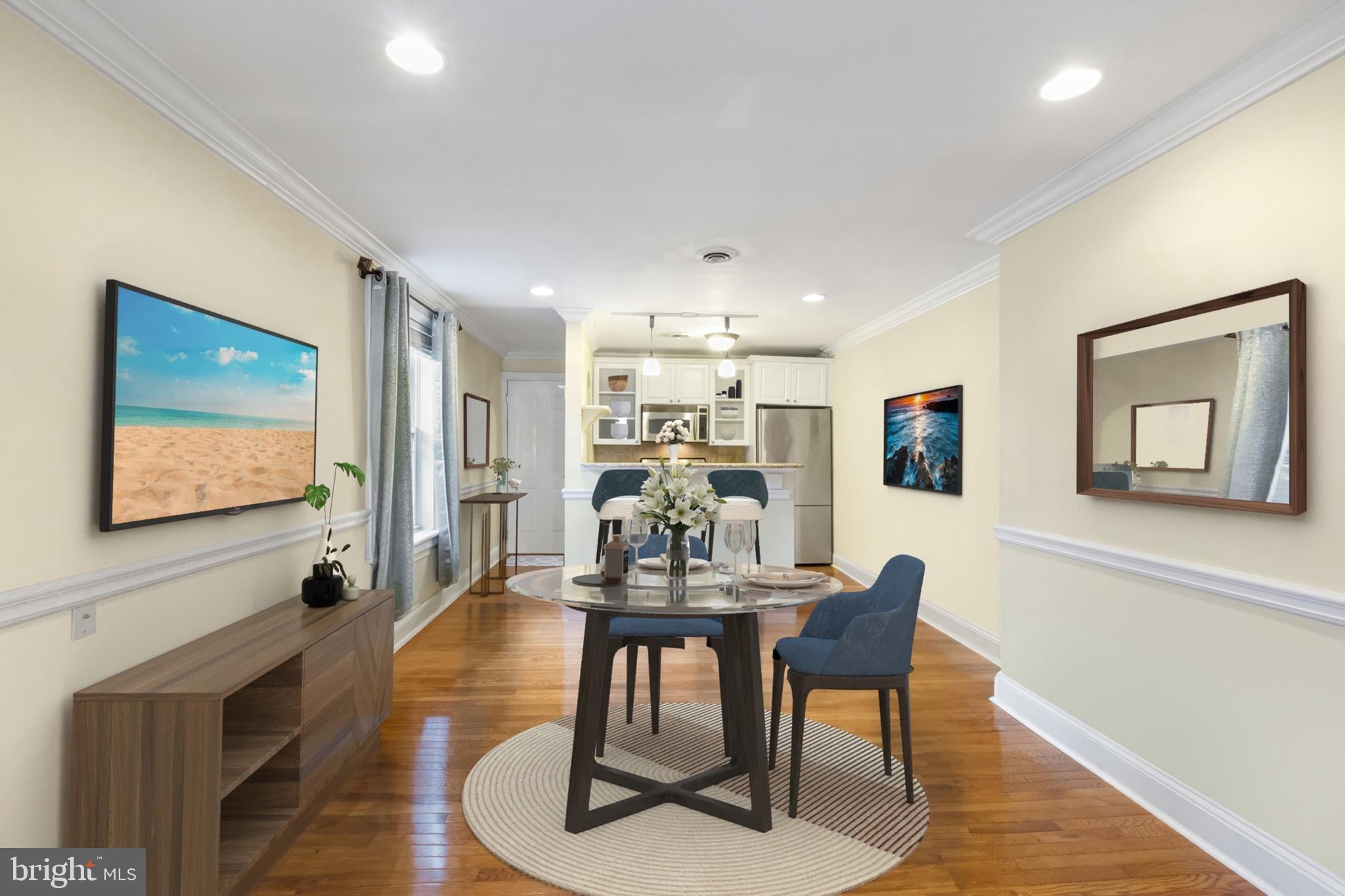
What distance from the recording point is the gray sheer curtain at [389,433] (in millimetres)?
4020

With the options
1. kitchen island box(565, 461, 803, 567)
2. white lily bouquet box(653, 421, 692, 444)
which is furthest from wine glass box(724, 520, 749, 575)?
white lily bouquet box(653, 421, 692, 444)

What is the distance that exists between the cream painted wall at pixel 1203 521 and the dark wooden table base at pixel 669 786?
1454 mm

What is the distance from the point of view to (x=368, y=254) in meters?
4.00

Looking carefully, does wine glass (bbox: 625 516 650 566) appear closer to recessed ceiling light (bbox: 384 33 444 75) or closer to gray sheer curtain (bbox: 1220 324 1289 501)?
recessed ceiling light (bbox: 384 33 444 75)

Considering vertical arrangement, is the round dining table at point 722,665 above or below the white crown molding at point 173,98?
below

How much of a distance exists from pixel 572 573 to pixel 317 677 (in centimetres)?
95

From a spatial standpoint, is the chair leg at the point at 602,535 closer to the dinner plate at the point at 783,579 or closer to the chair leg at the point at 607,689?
the chair leg at the point at 607,689

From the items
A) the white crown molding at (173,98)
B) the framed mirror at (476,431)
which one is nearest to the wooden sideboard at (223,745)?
the white crown molding at (173,98)

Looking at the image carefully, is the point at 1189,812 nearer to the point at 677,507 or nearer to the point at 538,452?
the point at 677,507

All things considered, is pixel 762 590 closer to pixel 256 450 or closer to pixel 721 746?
pixel 721 746

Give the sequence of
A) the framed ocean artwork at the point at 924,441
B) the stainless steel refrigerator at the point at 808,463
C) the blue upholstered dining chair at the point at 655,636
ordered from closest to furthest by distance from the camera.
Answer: the blue upholstered dining chair at the point at 655,636 < the framed ocean artwork at the point at 924,441 < the stainless steel refrigerator at the point at 808,463

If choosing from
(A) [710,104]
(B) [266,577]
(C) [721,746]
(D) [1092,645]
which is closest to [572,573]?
(C) [721,746]

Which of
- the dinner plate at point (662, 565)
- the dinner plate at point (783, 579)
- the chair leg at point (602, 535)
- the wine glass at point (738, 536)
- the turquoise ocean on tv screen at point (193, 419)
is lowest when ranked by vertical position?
the chair leg at point (602, 535)

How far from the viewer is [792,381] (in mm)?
7570
